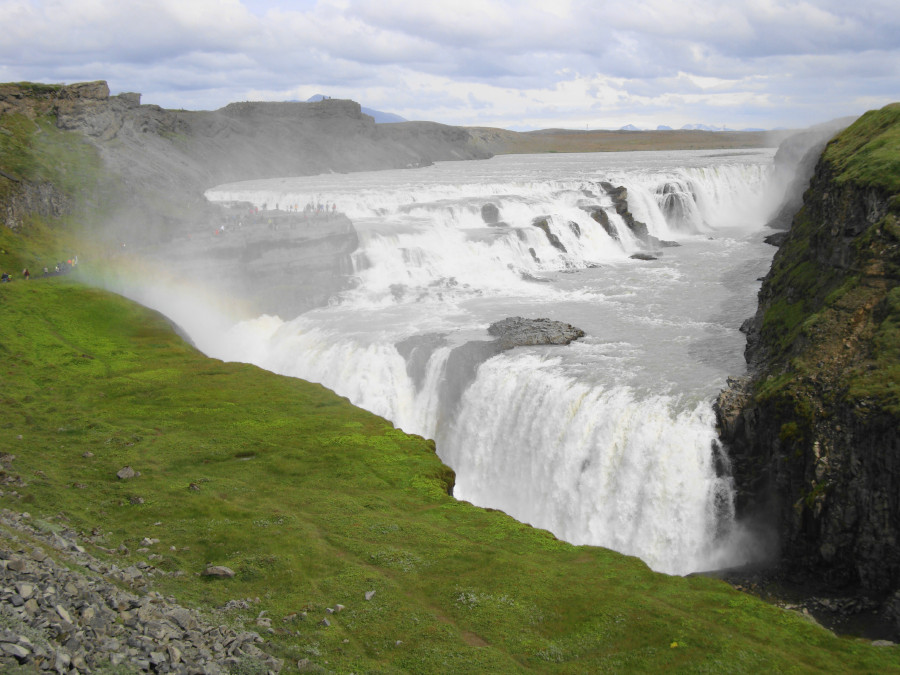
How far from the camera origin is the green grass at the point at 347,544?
15.7 meters

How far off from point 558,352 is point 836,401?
49.4ft

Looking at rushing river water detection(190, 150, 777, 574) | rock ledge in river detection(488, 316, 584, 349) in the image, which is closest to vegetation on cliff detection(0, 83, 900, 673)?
rushing river water detection(190, 150, 777, 574)

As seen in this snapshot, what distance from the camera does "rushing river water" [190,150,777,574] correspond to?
92.2 feet

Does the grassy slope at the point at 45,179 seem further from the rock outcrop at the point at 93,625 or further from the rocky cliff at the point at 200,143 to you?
the rock outcrop at the point at 93,625

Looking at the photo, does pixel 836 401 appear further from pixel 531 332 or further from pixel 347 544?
pixel 531 332

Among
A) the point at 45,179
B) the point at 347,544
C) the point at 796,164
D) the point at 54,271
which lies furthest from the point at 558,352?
the point at 796,164

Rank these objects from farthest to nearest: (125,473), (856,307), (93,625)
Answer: (856,307), (125,473), (93,625)

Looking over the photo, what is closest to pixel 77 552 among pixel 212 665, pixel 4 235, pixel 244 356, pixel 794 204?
pixel 212 665

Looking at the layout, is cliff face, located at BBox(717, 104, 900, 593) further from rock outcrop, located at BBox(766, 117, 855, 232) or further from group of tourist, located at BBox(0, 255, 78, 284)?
group of tourist, located at BBox(0, 255, 78, 284)

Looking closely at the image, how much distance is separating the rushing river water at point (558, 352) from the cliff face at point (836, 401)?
1892 mm

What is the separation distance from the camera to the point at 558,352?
37375 millimetres

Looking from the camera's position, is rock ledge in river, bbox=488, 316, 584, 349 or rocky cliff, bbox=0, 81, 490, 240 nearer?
rock ledge in river, bbox=488, 316, 584, 349

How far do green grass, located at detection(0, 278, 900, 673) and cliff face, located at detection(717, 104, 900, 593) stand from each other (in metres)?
6.78

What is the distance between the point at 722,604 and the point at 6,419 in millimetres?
26232
